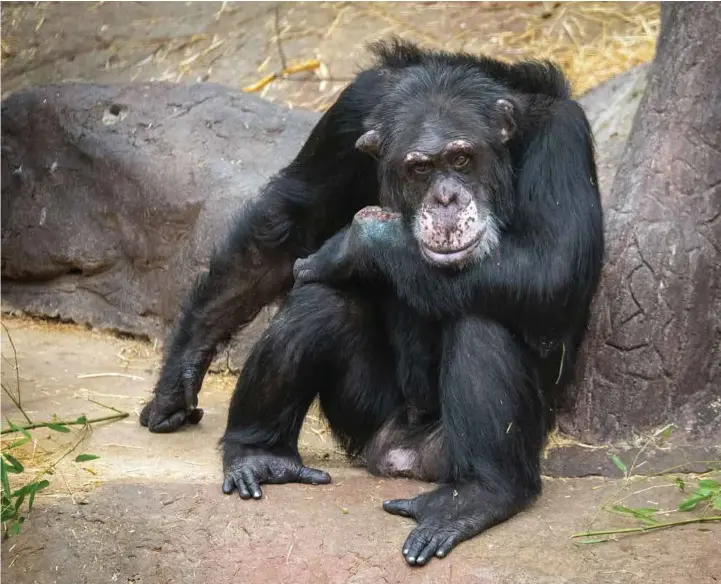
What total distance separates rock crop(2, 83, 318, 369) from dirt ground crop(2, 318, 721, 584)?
268 cm

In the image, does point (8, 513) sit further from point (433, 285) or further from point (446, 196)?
point (446, 196)

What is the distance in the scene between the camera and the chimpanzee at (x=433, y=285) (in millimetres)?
4758

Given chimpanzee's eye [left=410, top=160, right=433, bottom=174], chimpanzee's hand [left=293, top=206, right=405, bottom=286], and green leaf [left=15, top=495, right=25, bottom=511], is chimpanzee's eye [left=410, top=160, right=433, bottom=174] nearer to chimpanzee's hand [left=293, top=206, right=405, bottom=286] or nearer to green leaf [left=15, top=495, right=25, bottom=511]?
chimpanzee's hand [left=293, top=206, right=405, bottom=286]

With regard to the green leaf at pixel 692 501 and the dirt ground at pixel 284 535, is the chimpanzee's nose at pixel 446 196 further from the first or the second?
the green leaf at pixel 692 501

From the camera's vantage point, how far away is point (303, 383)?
525cm

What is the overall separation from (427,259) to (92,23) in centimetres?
675

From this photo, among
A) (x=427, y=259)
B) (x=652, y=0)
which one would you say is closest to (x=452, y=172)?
(x=427, y=259)

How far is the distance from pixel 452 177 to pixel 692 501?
173cm

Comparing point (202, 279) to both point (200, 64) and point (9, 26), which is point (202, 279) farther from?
point (9, 26)

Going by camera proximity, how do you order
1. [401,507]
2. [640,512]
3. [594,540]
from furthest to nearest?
[401,507] < [640,512] < [594,540]

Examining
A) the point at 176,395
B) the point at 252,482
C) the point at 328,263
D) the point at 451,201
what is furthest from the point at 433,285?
the point at 176,395

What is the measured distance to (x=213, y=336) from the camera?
6.02m

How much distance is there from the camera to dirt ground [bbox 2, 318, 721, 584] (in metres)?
4.32

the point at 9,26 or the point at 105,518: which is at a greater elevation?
the point at 9,26
